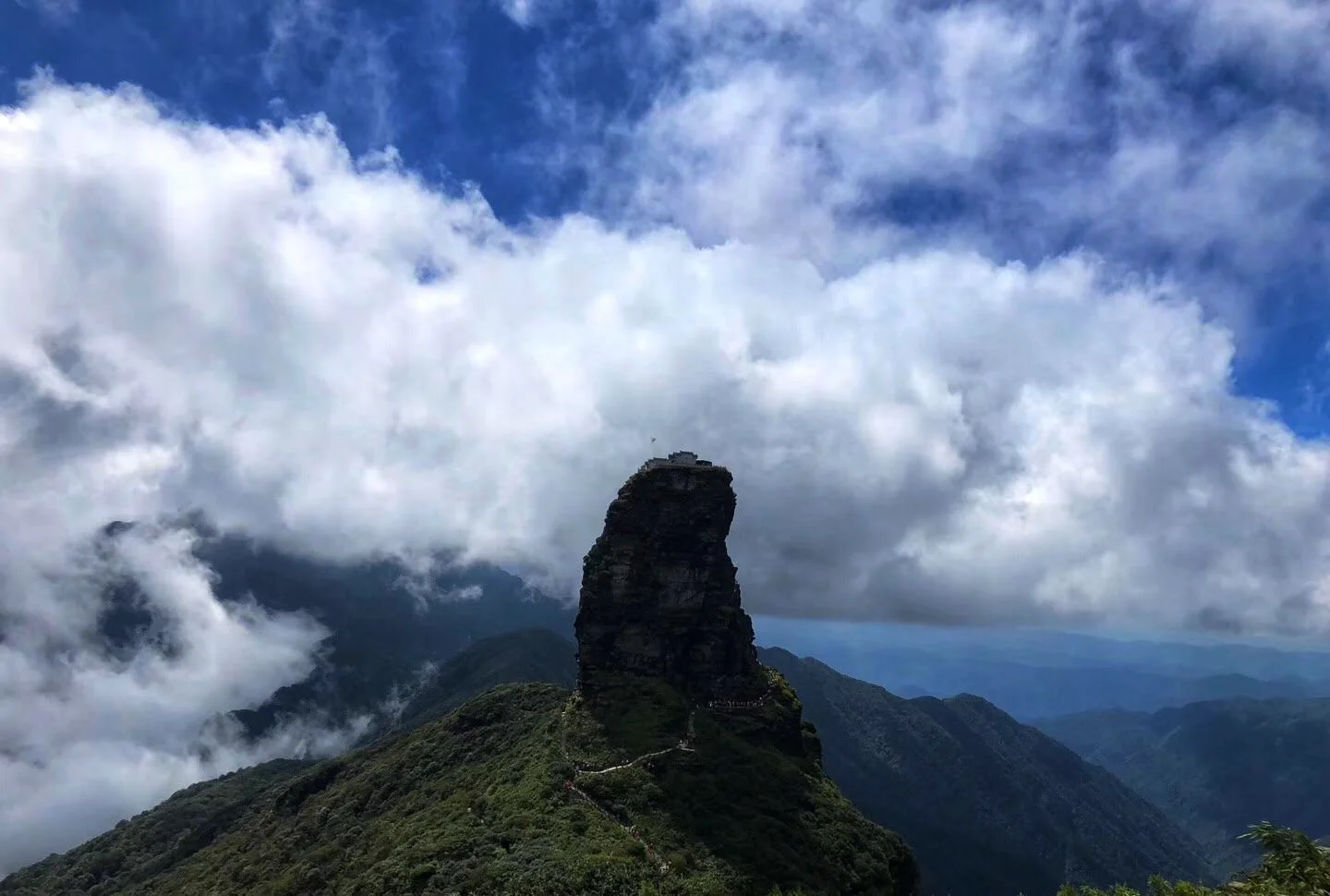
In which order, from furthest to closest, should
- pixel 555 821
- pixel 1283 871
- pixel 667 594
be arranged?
1. pixel 667 594
2. pixel 555 821
3. pixel 1283 871

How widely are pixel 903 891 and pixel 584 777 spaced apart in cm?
4835

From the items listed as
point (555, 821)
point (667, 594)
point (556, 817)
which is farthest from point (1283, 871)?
point (667, 594)

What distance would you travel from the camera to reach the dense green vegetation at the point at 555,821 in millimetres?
89500

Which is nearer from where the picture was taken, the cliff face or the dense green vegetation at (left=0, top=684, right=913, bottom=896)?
the dense green vegetation at (left=0, top=684, right=913, bottom=896)

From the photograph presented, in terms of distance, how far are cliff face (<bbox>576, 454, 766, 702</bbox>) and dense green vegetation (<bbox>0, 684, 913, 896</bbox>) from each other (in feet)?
26.9

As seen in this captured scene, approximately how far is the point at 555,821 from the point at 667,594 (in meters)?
46.6

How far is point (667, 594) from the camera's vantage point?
138000mm

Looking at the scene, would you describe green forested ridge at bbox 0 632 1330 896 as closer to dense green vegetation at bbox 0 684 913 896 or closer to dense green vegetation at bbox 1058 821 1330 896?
dense green vegetation at bbox 0 684 913 896

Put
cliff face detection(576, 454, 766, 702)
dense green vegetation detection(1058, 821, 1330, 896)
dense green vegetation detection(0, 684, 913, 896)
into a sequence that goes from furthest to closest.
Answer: cliff face detection(576, 454, 766, 702)
dense green vegetation detection(0, 684, 913, 896)
dense green vegetation detection(1058, 821, 1330, 896)

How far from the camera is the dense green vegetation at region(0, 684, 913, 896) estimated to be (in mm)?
89500

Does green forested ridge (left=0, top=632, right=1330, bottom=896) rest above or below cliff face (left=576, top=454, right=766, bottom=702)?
below

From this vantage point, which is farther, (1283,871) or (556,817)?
(556,817)

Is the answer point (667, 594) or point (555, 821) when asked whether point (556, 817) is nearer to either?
point (555, 821)

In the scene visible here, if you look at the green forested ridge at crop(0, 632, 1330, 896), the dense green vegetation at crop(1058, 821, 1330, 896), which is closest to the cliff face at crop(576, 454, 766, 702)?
the green forested ridge at crop(0, 632, 1330, 896)
